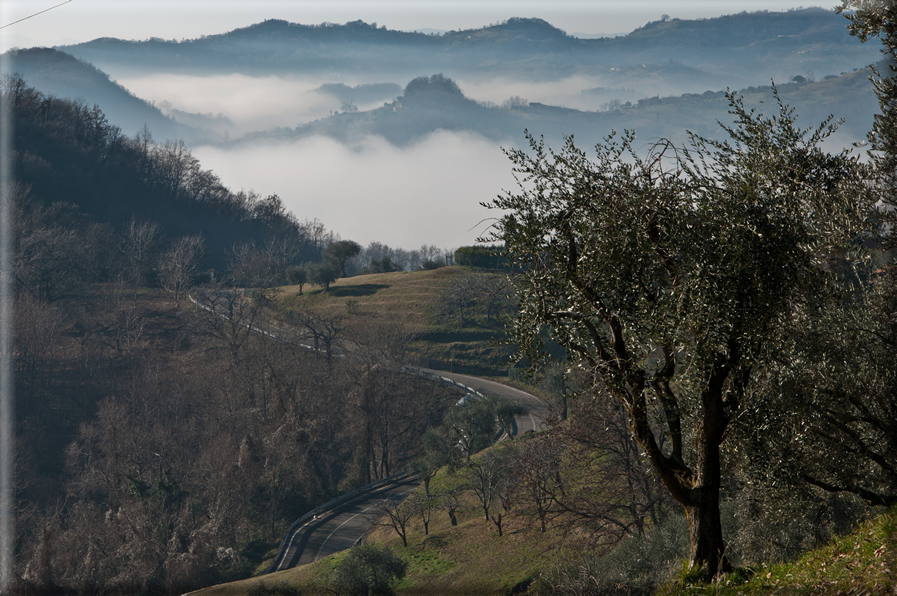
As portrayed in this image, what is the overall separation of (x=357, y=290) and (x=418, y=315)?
45.6 ft

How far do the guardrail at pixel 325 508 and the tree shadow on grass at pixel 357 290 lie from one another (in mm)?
38221

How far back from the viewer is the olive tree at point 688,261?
831cm

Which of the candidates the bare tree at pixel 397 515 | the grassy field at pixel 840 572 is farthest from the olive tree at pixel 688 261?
the bare tree at pixel 397 515

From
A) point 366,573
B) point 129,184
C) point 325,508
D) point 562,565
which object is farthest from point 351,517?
point 129,184

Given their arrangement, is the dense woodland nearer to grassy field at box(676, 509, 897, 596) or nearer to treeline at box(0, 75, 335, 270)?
treeline at box(0, 75, 335, 270)

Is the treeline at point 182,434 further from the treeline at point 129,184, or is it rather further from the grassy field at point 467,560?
the treeline at point 129,184

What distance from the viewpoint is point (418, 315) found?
78688 mm

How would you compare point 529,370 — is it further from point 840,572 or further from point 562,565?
point 562,565

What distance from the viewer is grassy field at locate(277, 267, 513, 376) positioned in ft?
234

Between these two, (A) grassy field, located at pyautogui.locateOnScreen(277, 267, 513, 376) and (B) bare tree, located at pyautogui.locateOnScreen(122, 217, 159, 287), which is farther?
(B) bare tree, located at pyautogui.locateOnScreen(122, 217, 159, 287)

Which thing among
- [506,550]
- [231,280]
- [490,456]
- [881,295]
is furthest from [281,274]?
[881,295]

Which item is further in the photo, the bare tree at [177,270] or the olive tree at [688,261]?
the bare tree at [177,270]

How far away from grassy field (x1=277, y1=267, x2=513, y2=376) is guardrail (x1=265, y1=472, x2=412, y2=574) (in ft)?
58.9

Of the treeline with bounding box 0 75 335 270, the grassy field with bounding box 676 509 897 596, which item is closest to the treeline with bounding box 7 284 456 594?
the grassy field with bounding box 676 509 897 596
